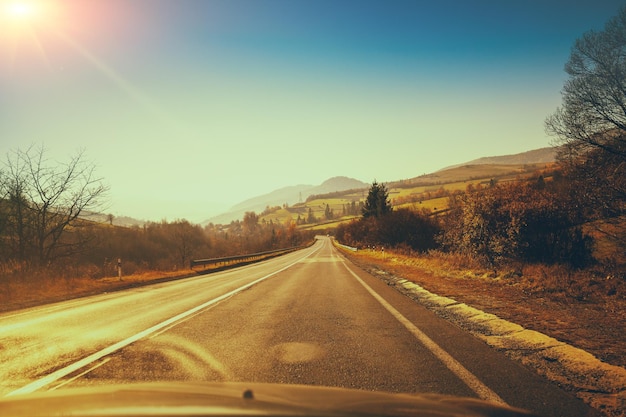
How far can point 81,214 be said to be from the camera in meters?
18.1

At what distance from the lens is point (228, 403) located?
1.68 meters

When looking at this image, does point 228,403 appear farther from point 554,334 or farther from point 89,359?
point 554,334

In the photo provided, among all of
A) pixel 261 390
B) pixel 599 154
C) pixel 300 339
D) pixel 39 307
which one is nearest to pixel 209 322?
pixel 300 339

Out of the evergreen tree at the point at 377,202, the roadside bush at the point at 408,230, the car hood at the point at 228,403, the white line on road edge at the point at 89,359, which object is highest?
the evergreen tree at the point at 377,202

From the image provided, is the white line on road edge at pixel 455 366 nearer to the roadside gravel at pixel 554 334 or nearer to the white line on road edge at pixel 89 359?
the roadside gravel at pixel 554 334

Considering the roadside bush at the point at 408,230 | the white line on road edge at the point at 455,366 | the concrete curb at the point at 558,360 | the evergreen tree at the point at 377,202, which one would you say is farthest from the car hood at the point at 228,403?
the evergreen tree at the point at 377,202

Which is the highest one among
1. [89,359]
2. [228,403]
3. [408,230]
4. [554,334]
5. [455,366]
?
[228,403]

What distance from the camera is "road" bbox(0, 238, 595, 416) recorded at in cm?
343

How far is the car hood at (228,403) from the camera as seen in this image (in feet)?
5.27

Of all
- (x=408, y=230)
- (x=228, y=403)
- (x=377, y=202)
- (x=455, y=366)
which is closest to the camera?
(x=228, y=403)

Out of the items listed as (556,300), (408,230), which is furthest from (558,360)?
(408,230)

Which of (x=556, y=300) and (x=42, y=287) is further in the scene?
(x=42, y=287)

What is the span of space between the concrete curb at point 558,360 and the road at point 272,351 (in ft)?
0.66

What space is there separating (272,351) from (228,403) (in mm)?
3016
